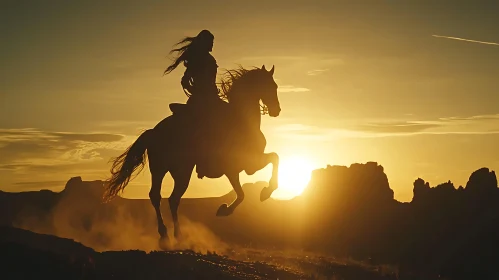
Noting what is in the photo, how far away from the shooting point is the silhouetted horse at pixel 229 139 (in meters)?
16.4

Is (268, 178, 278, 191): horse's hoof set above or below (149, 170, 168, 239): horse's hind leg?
above

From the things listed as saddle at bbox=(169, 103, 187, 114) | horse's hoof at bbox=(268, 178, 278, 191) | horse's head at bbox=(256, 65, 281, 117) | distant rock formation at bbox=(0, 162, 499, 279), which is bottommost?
distant rock formation at bbox=(0, 162, 499, 279)

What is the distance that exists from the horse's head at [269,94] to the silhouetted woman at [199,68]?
133 centimetres

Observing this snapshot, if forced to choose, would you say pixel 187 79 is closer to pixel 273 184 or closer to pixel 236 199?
pixel 236 199

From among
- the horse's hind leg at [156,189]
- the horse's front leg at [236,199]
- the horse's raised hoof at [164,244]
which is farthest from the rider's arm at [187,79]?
the horse's raised hoof at [164,244]

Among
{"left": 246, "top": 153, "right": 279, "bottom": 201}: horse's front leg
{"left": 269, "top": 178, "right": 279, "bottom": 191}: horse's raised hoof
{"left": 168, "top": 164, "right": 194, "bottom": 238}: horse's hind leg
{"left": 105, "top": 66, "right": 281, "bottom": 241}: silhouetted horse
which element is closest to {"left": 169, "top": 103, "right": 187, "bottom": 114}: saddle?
{"left": 105, "top": 66, "right": 281, "bottom": 241}: silhouetted horse

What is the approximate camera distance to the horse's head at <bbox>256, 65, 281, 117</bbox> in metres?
16.5

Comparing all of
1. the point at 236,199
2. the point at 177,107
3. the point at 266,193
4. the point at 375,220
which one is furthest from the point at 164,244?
the point at 375,220

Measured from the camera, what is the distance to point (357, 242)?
11088 centimetres

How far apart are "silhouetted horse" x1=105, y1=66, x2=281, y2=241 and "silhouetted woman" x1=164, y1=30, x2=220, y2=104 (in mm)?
417

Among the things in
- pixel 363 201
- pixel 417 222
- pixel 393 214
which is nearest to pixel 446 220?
pixel 417 222

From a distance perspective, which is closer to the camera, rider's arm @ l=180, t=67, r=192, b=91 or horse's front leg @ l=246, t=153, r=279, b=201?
horse's front leg @ l=246, t=153, r=279, b=201

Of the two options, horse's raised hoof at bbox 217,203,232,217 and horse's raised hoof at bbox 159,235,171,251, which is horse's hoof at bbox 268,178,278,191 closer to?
horse's raised hoof at bbox 217,203,232,217

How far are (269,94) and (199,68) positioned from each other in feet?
7.16
